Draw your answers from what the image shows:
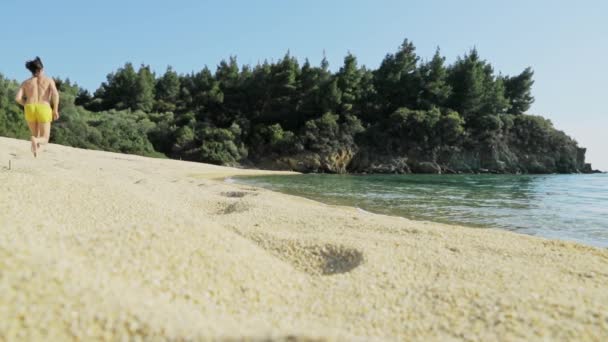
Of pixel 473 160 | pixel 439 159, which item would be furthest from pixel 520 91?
pixel 439 159

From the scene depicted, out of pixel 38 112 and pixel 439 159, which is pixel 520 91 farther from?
pixel 38 112

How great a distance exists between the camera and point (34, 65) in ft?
21.0

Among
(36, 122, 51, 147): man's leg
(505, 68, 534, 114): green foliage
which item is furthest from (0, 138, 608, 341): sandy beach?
(505, 68, 534, 114): green foliage

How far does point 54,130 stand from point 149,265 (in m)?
40.4

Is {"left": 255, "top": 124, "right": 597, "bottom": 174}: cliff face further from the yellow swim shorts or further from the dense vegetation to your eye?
the yellow swim shorts

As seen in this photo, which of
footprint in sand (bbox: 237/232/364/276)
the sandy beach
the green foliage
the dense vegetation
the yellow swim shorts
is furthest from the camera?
the green foliage

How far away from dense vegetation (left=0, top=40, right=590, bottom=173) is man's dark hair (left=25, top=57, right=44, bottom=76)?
37319 millimetres

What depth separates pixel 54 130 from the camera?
35.0 meters

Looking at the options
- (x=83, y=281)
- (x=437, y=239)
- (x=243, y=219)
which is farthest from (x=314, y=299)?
(x=243, y=219)

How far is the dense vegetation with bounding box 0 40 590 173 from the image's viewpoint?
47344 millimetres

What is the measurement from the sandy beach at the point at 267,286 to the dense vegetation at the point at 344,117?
41.1m

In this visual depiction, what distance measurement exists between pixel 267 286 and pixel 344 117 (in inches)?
2011

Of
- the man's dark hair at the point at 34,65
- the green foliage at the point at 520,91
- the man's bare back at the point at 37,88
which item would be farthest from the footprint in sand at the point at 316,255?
the green foliage at the point at 520,91

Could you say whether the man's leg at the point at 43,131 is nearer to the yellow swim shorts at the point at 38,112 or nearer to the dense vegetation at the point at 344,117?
the yellow swim shorts at the point at 38,112
